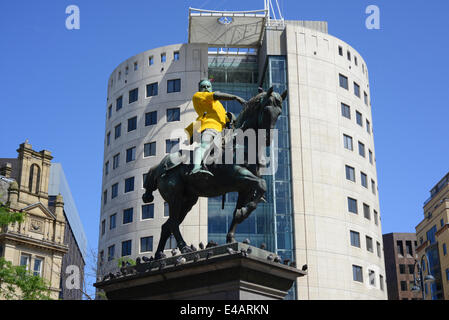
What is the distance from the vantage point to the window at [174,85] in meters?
75.0

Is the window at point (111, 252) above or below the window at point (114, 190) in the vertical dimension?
below

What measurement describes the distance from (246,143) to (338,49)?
64.4m

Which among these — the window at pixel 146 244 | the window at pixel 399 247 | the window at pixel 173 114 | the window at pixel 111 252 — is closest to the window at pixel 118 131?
the window at pixel 173 114

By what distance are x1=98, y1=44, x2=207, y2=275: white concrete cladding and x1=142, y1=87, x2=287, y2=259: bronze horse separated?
170ft

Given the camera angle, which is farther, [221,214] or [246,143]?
[221,214]

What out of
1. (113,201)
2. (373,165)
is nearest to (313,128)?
(373,165)

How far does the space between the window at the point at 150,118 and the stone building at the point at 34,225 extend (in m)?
15.1

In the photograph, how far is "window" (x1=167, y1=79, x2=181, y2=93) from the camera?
75.0 meters

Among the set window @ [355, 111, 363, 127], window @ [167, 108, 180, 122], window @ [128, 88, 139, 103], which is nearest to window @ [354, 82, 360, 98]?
window @ [355, 111, 363, 127]

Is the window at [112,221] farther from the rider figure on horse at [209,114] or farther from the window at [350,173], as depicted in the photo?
the rider figure on horse at [209,114]

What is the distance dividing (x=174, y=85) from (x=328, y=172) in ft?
69.0
